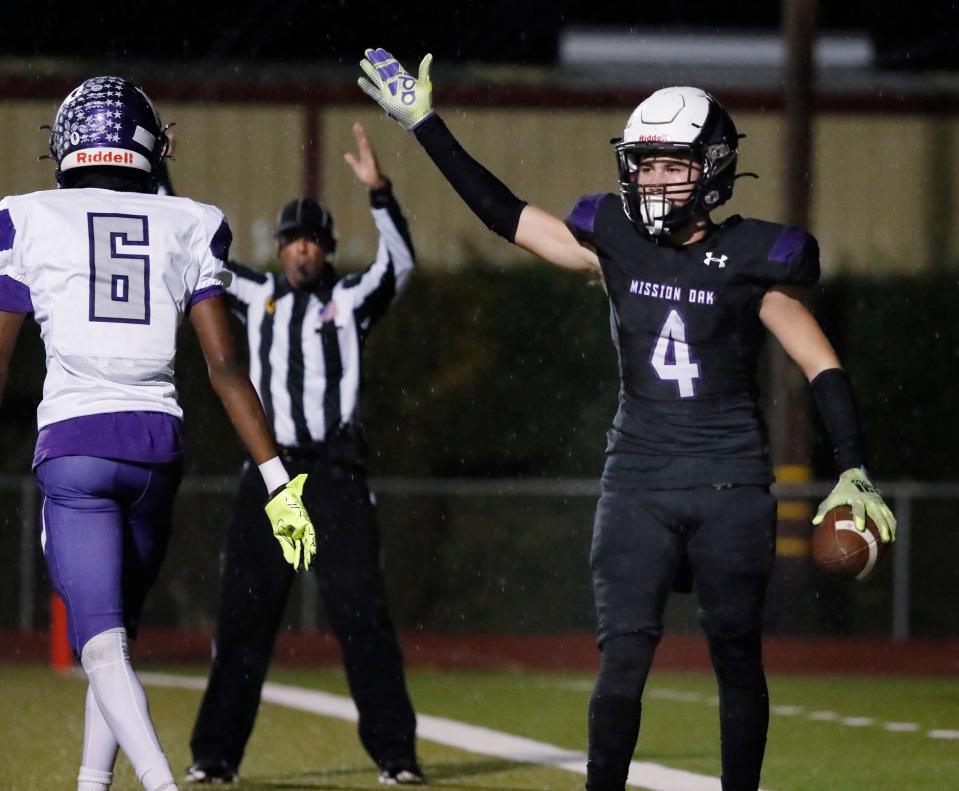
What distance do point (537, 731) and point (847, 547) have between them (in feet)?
11.5

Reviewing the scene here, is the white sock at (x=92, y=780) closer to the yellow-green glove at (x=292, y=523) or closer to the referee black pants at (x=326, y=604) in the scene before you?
the yellow-green glove at (x=292, y=523)

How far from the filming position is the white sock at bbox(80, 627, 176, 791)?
432cm

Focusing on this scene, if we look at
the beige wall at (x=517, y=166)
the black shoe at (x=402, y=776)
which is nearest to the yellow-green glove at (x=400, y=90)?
the black shoe at (x=402, y=776)

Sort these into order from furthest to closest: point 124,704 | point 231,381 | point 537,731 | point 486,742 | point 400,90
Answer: point 537,731 < point 486,742 < point 400,90 < point 231,381 < point 124,704

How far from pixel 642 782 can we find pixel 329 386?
5.29 feet

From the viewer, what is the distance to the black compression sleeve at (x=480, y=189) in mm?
4984

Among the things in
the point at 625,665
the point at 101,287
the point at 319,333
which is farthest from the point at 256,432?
the point at 319,333

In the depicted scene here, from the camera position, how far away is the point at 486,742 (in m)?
7.52

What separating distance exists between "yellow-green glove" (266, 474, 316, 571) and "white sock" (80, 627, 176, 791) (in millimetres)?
406

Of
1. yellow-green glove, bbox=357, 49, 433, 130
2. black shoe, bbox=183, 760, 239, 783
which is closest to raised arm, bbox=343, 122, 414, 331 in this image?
yellow-green glove, bbox=357, 49, 433, 130

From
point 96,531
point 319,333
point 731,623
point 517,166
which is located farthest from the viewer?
point 517,166

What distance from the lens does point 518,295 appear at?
15.0 metres

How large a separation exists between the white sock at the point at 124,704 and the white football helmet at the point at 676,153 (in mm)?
1539

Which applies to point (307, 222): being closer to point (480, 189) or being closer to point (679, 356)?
point (480, 189)
